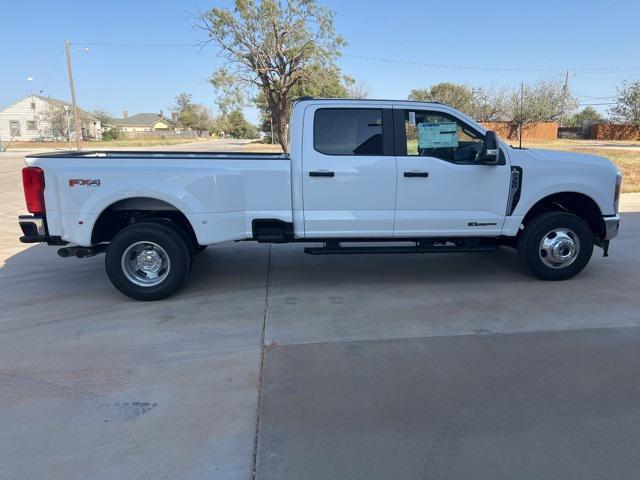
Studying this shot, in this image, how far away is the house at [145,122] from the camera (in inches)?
4968

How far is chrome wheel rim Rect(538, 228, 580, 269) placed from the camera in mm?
5965

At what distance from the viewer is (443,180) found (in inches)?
222

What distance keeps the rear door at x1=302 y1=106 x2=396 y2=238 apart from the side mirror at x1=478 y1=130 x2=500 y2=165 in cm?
96

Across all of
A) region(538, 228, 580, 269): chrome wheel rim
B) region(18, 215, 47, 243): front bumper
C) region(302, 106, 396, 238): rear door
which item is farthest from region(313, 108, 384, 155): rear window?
region(18, 215, 47, 243): front bumper

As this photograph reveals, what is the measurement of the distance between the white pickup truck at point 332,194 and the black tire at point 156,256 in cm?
1

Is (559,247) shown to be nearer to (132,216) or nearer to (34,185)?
(132,216)

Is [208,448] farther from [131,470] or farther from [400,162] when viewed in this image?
[400,162]

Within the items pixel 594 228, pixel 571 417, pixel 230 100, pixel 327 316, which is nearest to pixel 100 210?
pixel 327 316

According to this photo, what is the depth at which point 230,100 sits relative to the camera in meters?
26.2

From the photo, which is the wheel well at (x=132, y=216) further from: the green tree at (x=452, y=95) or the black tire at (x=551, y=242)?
the green tree at (x=452, y=95)

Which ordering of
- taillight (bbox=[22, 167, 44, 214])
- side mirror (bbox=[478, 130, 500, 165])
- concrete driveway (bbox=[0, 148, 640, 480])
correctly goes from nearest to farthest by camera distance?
concrete driveway (bbox=[0, 148, 640, 480]), taillight (bbox=[22, 167, 44, 214]), side mirror (bbox=[478, 130, 500, 165])

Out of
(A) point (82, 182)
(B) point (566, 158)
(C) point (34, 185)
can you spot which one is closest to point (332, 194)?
(A) point (82, 182)

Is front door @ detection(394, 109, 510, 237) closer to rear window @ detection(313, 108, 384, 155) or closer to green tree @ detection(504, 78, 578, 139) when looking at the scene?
rear window @ detection(313, 108, 384, 155)

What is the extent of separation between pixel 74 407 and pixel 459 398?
8.45 feet
